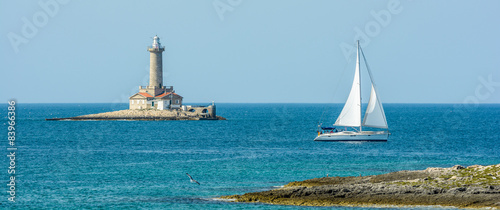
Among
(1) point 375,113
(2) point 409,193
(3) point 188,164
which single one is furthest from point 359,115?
(2) point 409,193

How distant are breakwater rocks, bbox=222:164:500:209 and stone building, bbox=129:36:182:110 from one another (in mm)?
95877

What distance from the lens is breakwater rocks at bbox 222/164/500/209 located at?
2877 centimetres

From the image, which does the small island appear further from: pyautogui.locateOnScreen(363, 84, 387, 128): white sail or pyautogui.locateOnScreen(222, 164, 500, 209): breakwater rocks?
pyautogui.locateOnScreen(222, 164, 500, 209): breakwater rocks

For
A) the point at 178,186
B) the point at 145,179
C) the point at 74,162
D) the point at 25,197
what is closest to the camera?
the point at 25,197

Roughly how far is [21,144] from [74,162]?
2040 cm

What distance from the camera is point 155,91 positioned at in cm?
12638

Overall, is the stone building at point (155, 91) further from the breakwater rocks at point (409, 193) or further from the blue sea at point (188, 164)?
the breakwater rocks at point (409, 193)

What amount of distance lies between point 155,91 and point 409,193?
99809mm

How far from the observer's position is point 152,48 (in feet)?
415

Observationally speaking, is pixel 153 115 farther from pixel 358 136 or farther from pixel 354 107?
pixel 358 136

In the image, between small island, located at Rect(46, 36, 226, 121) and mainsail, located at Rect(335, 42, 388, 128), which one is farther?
small island, located at Rect(46, 36, 226, 121)

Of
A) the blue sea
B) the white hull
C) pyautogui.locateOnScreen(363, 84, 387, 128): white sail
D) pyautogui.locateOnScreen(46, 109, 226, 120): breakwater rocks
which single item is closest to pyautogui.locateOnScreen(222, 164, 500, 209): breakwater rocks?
the blue sea

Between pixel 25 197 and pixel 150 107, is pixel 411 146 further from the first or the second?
pixel 150 107

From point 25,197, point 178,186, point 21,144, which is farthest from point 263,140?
point 25,197
